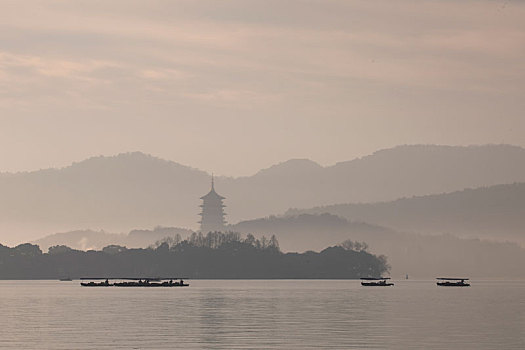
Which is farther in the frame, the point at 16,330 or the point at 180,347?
the point at 16,330

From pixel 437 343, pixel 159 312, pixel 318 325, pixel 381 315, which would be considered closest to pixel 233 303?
pixel 159 312

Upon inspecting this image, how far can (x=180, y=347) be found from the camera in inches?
3915

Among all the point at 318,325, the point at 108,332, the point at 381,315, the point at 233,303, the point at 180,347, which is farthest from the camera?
the point at 233,303

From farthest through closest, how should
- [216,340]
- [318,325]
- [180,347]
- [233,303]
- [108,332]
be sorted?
[233,303], [318,325], [108,332], [216,340], [180,347]

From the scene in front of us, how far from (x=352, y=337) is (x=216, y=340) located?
14302mm

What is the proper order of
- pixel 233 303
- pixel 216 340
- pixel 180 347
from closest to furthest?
pixel 180 347 < pixel 216 340 < pixel 233 303

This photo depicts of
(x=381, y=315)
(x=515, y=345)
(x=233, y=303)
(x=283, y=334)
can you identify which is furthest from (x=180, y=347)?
(x=233, y=303)

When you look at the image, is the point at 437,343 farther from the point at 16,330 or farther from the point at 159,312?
the point at 159,312

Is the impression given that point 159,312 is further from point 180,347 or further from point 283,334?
point 180,347

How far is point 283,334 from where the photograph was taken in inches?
4422

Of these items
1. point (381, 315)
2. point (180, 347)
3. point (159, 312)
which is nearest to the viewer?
point (180, 347)

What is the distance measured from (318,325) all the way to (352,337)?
1811 centimetres

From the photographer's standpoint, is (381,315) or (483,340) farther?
(381,315)

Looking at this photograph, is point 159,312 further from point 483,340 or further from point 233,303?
point 483,340
